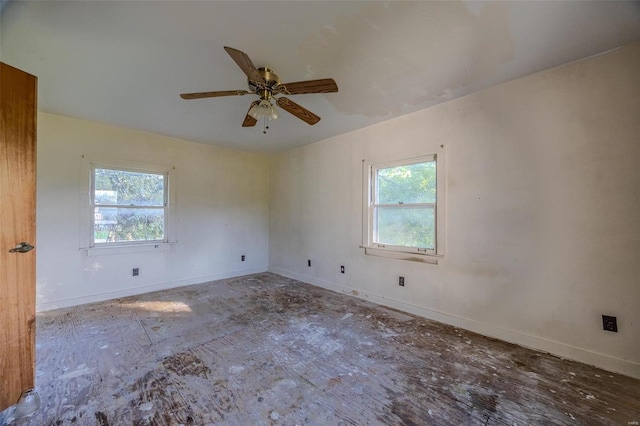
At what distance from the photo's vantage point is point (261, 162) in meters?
5.30

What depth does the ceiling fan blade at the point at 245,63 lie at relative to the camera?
4.92ft

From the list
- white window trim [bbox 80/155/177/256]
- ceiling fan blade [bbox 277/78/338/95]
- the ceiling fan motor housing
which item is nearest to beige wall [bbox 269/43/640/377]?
ceiling fan blade [bbox 277/78/338/95]

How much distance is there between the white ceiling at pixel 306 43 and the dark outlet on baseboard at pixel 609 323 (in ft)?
6.66

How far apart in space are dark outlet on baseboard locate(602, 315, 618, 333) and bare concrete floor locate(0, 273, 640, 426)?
324 mm

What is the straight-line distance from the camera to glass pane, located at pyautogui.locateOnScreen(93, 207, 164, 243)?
3.57 m

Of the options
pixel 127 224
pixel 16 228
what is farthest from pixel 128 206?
pixel 16 228

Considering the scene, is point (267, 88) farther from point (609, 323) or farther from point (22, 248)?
point (609, 323)

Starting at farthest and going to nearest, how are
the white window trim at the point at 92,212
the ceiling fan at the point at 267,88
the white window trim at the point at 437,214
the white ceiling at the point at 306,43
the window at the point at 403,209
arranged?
the white window trim at the point at 92,212
the window at the point at 403,209
the white window trim at the point at 437,214
the ceiling fan at the point at 267,88
the white ceiling at the point at 306,43

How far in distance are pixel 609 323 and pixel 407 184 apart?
6.75 feet

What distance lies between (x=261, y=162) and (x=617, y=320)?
512cm

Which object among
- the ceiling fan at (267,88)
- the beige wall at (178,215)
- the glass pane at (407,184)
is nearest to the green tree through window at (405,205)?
the glass pane at (407,184)

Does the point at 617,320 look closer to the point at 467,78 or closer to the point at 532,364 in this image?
the point at 532,364

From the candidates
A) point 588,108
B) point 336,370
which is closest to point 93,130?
point 336,370

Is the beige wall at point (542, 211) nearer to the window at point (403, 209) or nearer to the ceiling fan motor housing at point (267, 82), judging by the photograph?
the window at point (403, 209)
